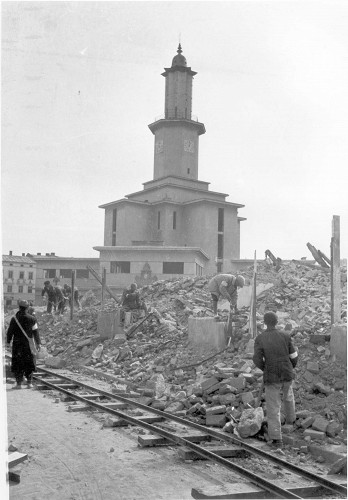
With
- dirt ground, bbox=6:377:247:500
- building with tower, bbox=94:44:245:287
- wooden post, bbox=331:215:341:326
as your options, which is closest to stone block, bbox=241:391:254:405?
dirt ground, bbox=6:377:247:500

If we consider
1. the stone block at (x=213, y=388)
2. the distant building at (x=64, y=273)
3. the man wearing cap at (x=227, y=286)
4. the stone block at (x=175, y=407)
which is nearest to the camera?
the stone block at (x=175, y=407)

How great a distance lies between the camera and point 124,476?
15.8 ft

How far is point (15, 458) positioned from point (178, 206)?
3753 cm

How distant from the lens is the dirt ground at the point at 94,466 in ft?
14.5

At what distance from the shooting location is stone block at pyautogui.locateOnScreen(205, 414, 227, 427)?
675 cm

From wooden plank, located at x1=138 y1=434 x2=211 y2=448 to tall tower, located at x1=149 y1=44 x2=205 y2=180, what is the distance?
118ft

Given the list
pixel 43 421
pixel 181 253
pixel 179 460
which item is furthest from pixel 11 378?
pixel 181 253

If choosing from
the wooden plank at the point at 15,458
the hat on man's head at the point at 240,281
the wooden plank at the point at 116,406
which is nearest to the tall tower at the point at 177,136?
the hat on man's head at the point at 240,281

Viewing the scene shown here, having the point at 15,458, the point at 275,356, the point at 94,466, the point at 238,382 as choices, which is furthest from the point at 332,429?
the point at 15,458

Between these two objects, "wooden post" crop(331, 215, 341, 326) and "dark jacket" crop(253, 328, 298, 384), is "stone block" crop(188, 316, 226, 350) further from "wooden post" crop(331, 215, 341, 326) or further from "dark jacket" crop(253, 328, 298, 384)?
"dark jacket" crop(253, 328, 298, 384)

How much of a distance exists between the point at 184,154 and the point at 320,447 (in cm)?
3828

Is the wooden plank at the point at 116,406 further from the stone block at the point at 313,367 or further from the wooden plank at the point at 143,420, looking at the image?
the stone block at the point at 313,367

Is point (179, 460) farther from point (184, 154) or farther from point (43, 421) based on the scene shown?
point (184, 154)

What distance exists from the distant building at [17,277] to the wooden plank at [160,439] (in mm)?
→ 2436
